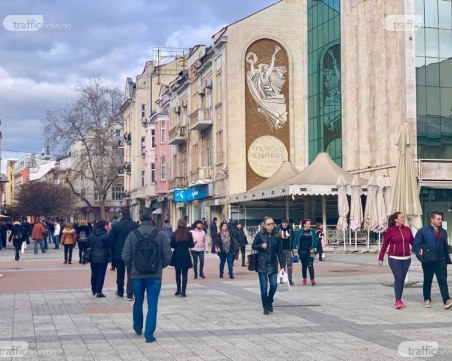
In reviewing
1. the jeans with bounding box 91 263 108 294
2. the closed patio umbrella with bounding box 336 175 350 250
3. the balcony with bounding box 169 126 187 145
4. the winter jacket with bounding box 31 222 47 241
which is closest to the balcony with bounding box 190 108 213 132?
the balcony with bounding box 169 126 187 145

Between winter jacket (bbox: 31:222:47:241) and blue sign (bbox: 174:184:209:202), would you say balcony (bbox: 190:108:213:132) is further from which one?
winter jacket (bbox: 31:222:47:241)

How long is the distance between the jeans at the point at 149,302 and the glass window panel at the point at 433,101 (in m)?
28.2

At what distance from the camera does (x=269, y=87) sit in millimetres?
45469

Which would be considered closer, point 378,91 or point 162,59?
point 378,91

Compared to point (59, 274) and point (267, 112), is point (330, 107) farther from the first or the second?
point (59, 274)

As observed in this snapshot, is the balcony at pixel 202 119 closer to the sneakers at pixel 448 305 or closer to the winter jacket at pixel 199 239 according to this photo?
the winter jacket at pixel 199 239

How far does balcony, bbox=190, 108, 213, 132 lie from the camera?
4916 cm

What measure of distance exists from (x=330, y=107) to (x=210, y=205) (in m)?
10.7

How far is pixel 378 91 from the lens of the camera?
37.4 meters

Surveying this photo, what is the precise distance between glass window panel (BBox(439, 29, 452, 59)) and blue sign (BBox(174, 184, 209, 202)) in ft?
62.4

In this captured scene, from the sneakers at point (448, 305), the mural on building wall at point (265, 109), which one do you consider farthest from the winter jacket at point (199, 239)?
the mural on building wall at point (265, 109)

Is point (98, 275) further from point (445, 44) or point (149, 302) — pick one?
point (445, 44)

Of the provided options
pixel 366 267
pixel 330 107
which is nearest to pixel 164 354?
pixel 366 267

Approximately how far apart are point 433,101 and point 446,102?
79 centimetres
